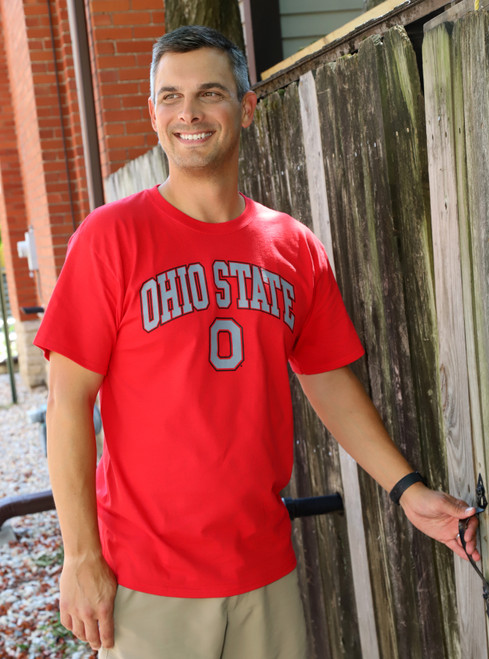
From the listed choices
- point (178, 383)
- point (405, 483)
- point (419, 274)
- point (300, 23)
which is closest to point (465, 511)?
point (405, 483)

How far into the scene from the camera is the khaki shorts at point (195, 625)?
1891 mm

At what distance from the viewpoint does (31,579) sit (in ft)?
17.2

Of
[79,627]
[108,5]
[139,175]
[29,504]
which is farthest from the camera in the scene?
[108,5]

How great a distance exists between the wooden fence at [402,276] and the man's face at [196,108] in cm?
A: 41

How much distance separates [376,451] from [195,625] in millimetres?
641

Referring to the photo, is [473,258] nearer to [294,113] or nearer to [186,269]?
[186,269]

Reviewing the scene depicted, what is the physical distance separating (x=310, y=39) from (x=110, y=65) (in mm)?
2032

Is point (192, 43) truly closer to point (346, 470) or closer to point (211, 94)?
point (211, 94)

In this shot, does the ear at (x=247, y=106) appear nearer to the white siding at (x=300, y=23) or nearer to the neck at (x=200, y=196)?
the neck at (x=200, y=196)

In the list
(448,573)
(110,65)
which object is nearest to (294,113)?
(448,573)

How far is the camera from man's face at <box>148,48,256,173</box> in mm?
1982

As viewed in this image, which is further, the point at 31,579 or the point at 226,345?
the point at 31,579

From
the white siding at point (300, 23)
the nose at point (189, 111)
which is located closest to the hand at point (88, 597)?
the nose at point (189, 111)

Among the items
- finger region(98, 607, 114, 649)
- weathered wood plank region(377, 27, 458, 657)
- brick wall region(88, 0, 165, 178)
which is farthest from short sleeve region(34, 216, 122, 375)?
brick wall region(88, 0, 165, 178)
